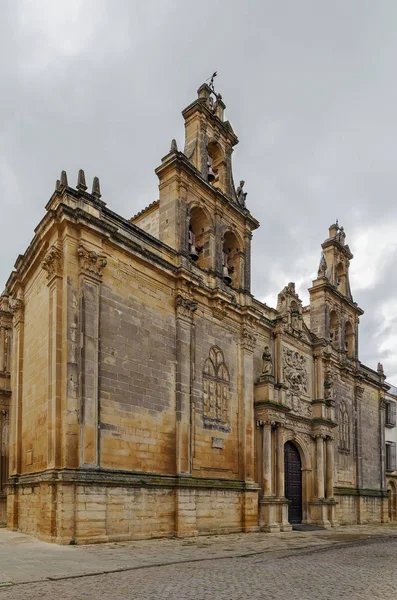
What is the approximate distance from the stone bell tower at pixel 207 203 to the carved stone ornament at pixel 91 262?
406 centimetres

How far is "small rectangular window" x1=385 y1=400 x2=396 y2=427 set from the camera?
128ft

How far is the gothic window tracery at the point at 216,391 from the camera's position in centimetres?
1942

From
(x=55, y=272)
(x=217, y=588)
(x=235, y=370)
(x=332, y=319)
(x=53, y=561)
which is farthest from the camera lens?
(x=332, y=319)

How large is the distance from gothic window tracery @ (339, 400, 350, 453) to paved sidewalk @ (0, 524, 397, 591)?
11.5m

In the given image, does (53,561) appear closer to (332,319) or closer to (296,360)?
(296,360)

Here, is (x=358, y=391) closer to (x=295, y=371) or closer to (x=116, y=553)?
(x=295, y=371)

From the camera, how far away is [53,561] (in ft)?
35.5

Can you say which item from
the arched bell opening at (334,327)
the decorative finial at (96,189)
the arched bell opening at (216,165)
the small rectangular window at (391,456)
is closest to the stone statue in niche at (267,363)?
the arched bell opening at (216,165)

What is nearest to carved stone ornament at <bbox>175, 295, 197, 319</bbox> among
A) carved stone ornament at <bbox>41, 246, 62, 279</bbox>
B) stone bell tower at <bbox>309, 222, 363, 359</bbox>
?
carved stone ornament at <bbox>41, 246, 62, 279</bbox>

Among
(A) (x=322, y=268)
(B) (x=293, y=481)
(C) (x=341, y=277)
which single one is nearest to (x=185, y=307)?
(B) (x=293, y=481)

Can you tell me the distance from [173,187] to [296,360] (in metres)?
10.5

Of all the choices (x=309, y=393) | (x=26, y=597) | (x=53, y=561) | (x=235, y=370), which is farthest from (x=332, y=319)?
(x=26, y=597)

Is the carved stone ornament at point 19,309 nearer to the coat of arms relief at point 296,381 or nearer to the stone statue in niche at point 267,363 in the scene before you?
the stone statue in niche at point 267,363

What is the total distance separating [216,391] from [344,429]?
13106mm
